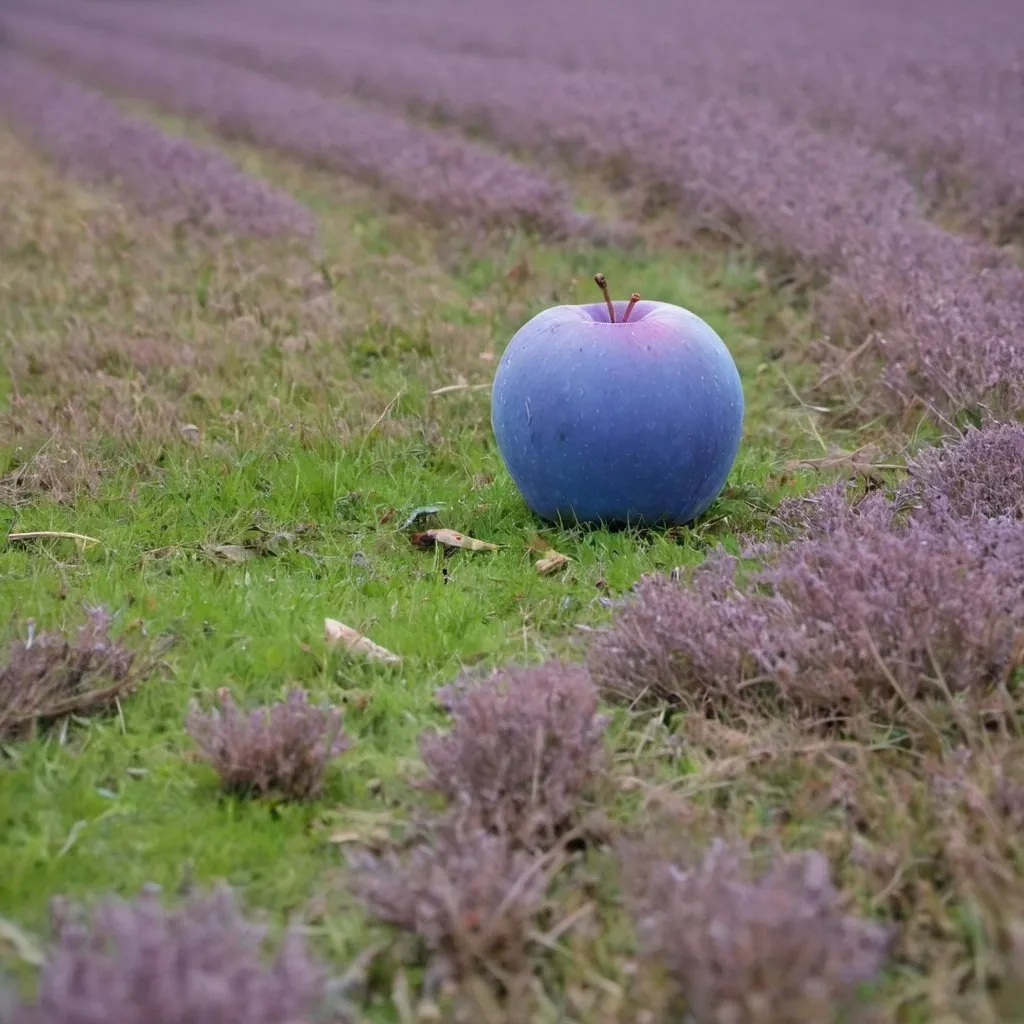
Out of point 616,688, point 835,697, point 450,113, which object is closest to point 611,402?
point 616,688

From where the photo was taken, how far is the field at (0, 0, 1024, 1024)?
2045 millimetres

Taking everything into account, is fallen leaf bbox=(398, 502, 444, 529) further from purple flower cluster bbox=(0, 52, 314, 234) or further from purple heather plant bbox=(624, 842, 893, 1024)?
purple flower cluster bbox=(0, 52, 314, 234)

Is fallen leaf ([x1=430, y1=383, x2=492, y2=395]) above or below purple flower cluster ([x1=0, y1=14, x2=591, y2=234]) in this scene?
below

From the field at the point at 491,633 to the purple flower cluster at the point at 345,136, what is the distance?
13 centimetres

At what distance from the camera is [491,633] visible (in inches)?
132

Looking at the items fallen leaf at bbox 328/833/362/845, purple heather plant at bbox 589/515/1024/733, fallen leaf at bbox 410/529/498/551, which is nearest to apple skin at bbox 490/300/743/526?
fallen leaf at bbox 410/529/498/551

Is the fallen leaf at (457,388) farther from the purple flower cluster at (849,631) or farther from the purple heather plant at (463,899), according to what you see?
the purple heather plant at (463,899)

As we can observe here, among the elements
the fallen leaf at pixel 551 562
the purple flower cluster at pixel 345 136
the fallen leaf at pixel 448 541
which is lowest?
the fallen leaf at pixel 448 541

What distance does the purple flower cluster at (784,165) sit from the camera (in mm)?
5234

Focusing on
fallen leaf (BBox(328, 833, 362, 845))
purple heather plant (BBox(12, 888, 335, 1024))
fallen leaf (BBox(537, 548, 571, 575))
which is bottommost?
fallen leaf (BBox(328, 833, 362, 845))

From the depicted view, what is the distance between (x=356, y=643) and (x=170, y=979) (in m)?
1.55

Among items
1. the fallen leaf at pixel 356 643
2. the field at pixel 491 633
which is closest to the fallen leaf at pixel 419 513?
the field at pixel 491 633

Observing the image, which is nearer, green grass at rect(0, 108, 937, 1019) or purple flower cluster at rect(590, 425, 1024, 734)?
green grass at rect(0, 108, 937, 1019)

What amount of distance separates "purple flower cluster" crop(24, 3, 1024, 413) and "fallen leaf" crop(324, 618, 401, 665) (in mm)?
2688
